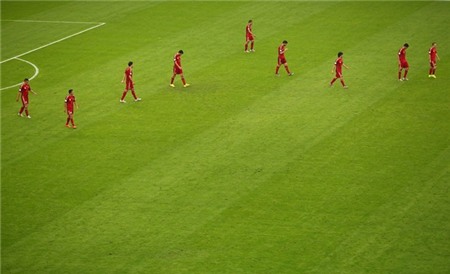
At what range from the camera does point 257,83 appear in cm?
3959

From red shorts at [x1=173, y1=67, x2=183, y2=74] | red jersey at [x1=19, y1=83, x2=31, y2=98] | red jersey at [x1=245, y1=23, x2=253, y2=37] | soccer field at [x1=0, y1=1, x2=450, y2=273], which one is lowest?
soccer field at [x1=0, y1=1, x2=450, y2=273]

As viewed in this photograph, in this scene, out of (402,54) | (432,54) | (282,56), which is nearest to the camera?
(402,54)

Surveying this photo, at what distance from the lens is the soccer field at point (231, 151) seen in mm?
24469

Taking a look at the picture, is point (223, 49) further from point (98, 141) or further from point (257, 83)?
point (98, 141)

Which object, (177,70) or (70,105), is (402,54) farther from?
(70,105)

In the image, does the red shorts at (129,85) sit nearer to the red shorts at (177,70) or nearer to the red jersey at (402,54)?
the red shorts at (177,70)

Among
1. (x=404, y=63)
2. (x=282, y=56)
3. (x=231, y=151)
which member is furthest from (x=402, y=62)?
(x=231, y=151)

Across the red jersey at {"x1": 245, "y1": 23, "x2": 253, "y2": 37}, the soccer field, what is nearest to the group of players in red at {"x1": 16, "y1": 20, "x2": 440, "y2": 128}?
the soccer field

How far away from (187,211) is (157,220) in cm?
103

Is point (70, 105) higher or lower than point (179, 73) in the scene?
higher

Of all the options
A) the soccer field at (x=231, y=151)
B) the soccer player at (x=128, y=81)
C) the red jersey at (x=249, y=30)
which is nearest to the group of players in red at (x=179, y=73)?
the soccer player at (x=128, y=81)

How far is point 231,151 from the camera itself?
31.5 meters

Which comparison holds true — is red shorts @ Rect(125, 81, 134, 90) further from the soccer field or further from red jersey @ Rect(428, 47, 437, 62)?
red jersey @ Rect(428, 47, 437, 62)

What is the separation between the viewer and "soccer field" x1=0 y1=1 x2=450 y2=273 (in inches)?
963
